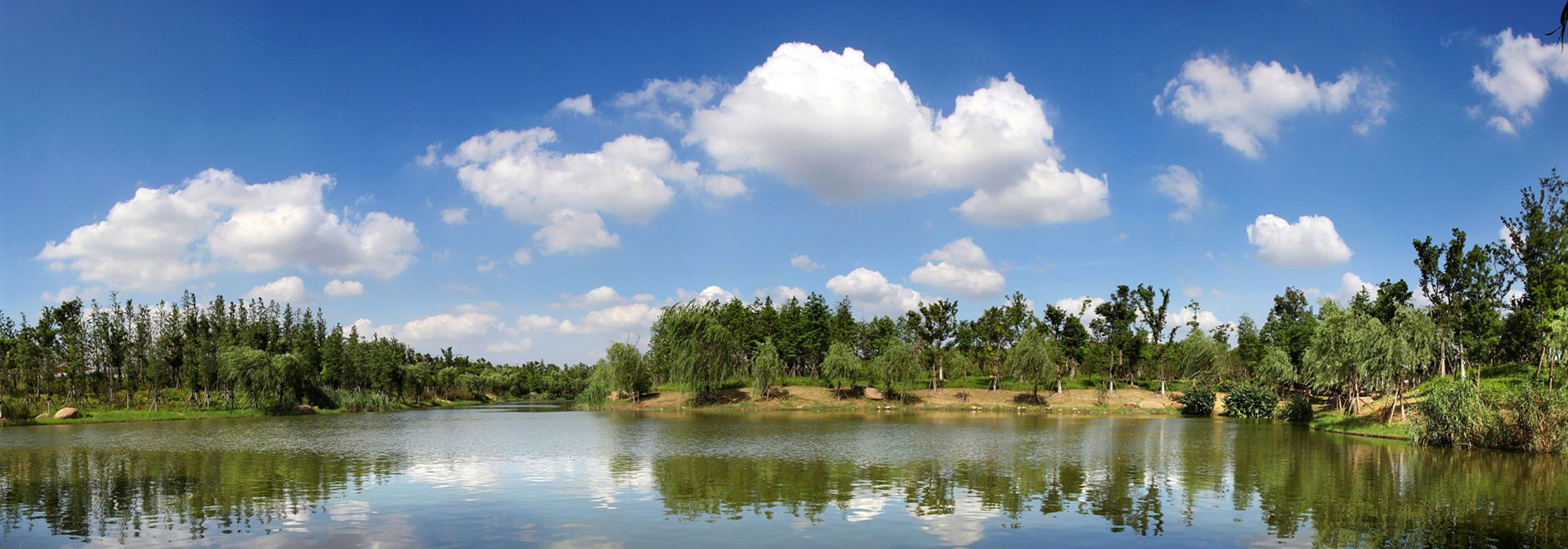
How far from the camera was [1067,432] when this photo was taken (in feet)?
169

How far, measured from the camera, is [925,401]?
308ft

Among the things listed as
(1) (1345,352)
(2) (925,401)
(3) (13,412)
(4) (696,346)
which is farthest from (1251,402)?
(3) (13,412)

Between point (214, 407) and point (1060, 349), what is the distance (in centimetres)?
9631

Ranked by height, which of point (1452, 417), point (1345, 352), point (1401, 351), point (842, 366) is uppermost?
point (1401, 351)

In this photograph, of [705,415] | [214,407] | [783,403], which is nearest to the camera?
[705,415]

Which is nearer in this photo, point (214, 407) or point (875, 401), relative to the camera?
point (214, 407)

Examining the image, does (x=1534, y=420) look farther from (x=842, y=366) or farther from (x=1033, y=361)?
(x=842, y=366)

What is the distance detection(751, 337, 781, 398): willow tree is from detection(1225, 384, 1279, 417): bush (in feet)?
148

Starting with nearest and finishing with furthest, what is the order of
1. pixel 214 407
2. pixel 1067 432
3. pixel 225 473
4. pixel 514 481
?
pixel 514 481 → pixel 225 473 → pixel 1067 432 → pixel 214 407

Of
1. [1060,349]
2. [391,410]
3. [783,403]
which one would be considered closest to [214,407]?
[391,410]

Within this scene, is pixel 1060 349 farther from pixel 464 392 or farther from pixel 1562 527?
pixel 464 392

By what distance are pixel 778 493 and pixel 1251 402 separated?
202ft

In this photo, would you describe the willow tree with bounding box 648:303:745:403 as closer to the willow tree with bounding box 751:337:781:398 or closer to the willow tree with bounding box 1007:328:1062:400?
the willow tree with bounding box 751:337:781:398

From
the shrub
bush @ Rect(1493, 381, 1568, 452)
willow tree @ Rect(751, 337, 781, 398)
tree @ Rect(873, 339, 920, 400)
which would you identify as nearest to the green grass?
the shrub
